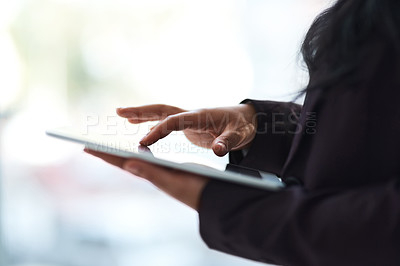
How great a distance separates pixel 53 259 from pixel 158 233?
391 mm

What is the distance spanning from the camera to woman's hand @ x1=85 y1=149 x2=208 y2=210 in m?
0.39

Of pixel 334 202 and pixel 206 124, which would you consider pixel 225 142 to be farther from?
pixel 334 202

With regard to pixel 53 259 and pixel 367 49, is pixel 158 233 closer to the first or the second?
pixel 53 259

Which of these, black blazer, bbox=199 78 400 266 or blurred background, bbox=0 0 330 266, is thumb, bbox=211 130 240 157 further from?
blurred background, bbox=0 0 330 266

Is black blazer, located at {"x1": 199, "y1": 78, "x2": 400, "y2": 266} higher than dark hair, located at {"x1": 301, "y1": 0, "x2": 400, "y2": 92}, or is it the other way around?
dark hair, located at {"x1": 301, "y1": 0, "x2": 400, "y2": 92}

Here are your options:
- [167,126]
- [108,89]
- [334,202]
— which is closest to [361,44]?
[334,202]

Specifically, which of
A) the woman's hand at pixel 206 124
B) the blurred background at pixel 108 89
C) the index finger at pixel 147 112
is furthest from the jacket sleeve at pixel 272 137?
the blurred background at pixel 108 89

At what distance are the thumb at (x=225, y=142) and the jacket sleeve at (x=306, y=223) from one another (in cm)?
11

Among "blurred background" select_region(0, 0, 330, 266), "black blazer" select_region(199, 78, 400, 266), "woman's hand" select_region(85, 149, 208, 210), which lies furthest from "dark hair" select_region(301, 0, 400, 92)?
"blurred background" select_region(0, 0, 330, 266)

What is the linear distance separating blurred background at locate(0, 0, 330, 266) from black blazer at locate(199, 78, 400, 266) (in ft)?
2.77

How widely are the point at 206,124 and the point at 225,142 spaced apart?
0.06 meters

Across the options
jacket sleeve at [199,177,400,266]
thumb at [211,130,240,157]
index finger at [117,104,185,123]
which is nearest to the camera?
jacket sleeve at [199,177,400,266]

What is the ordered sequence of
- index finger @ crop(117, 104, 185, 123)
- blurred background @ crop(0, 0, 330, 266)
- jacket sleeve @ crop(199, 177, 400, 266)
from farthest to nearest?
blurred background @ crop(0, 0, 330, 266), index finger @ crop(117, 104, 185, 123), jacket sleeve @ crop(199, 177, 400, 266)

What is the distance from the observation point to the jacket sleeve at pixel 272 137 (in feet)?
1.85
